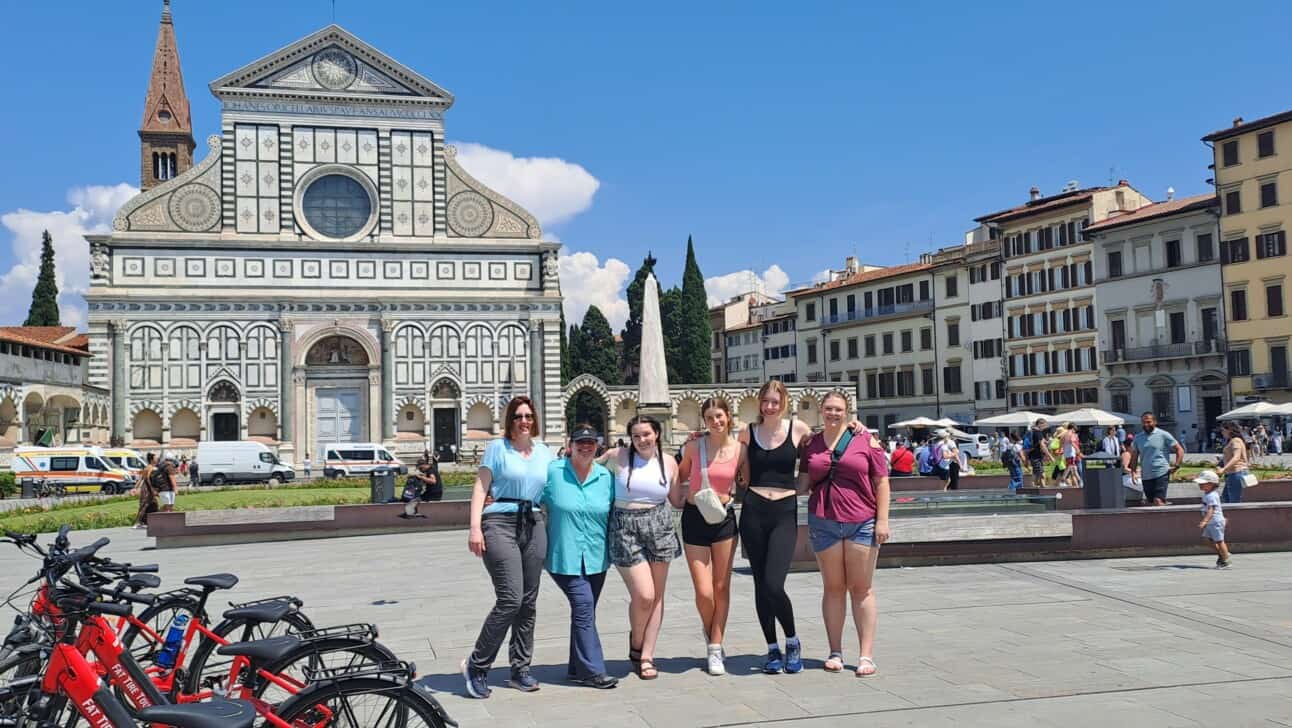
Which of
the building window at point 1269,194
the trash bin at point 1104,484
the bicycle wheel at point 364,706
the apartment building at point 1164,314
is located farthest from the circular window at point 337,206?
the bicycle wheel at point 364,706

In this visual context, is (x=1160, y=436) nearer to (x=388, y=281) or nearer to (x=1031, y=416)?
(x=1031, y=416)

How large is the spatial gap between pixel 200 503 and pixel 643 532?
23.7 metres

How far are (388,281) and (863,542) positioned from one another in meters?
48.1

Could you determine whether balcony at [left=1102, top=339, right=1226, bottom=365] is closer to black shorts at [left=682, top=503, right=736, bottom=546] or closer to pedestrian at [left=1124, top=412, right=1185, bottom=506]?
pedestrian at [left=1124, top=412, right=1185, bottom=506]

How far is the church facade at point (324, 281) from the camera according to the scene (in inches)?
2023

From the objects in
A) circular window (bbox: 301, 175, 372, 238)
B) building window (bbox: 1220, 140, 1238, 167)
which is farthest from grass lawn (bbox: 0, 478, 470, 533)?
building window (bbox: 1220, 140, 1238, 167)

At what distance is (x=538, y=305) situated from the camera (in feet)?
179

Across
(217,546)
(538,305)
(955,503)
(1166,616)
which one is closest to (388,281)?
(538,305)

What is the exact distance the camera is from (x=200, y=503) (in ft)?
93.3

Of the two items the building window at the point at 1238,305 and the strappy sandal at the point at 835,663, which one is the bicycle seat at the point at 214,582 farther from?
the building window at the point at 1238,305

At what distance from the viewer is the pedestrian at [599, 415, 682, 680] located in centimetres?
759

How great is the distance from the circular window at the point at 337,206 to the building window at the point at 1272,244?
39040 mm

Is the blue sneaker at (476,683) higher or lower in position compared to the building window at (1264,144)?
lower

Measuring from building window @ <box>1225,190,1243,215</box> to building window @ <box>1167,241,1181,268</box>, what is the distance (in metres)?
2.81
